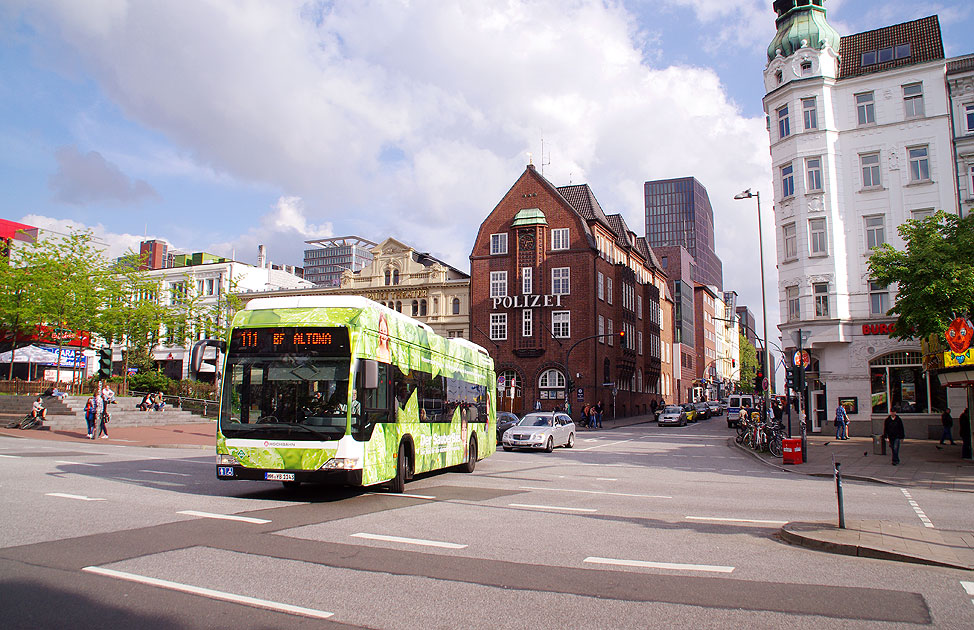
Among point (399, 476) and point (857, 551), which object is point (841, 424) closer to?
point (399, 476)

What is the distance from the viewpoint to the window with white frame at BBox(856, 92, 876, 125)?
34906mm

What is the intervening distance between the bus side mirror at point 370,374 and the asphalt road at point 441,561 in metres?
1.94

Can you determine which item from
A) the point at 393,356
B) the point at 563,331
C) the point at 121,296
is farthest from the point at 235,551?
the point at 563,331

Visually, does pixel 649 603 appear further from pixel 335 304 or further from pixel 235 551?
pixel 335 304

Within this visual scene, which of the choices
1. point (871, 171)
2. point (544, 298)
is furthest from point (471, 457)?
point (544, 298)

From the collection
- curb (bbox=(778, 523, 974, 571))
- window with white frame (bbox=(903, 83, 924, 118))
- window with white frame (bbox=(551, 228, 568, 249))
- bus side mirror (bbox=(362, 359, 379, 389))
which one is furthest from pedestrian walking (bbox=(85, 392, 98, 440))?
window with white frame (bbox=(903, 83, 924, 118))

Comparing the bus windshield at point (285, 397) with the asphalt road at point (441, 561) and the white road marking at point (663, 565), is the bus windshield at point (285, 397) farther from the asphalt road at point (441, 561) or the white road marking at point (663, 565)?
the white road marking at point (663, 565)

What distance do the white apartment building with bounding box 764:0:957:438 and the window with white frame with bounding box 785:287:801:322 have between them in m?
0.07

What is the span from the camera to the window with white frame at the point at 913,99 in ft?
111

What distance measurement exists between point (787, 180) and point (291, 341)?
105 feet

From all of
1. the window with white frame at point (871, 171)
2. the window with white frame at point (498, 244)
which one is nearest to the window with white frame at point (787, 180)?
the window with white frame at point (871, 171)

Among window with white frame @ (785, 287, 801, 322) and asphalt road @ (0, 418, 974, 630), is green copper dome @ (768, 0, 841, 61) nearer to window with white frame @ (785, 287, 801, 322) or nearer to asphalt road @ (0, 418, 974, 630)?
window with white frame @ (785, 287, 801, 322)

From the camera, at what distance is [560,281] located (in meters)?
56.0

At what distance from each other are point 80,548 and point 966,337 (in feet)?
50.6
